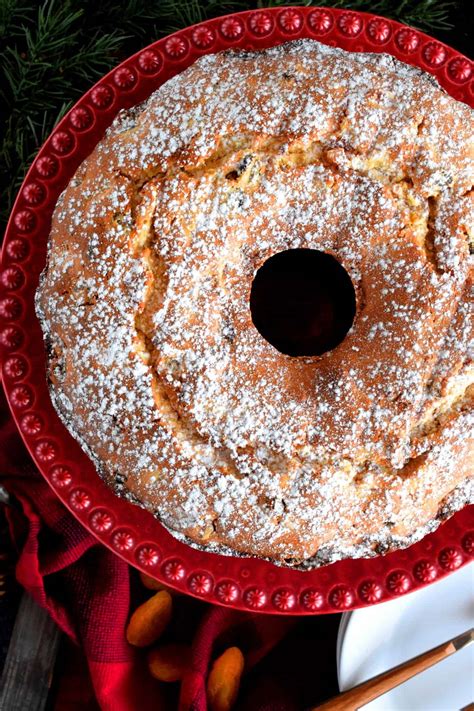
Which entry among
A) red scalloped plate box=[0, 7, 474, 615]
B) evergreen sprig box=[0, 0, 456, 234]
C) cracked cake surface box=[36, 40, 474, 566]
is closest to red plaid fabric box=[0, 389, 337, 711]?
red scalloped plate box=[0, 7, 474, 615]

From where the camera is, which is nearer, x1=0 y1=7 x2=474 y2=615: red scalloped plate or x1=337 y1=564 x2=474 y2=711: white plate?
x1=0 y1=7 x2=474 y2=615: red scalloped plate

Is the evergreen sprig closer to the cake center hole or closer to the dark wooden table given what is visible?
the dark wooden table

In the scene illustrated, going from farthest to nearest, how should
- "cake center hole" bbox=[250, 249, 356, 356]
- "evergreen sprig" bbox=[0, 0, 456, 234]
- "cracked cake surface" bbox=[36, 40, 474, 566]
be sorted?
"evergreen sprig" bbox=[0, 0, 456, 234]
"cake center hole" bbox=[250, 249, 356, 356]
"cracked cake surface" bbox=[36, 40, 474, 566]

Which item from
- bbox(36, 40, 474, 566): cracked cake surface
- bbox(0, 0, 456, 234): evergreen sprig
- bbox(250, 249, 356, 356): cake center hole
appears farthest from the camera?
bbox(0, 0, 456, 234): evergreen sprig

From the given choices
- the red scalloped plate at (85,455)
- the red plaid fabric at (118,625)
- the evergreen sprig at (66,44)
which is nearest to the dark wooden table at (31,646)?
the red plaid fabric at (118,625)

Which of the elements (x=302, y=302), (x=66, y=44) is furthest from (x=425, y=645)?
(x=66, y=44)
